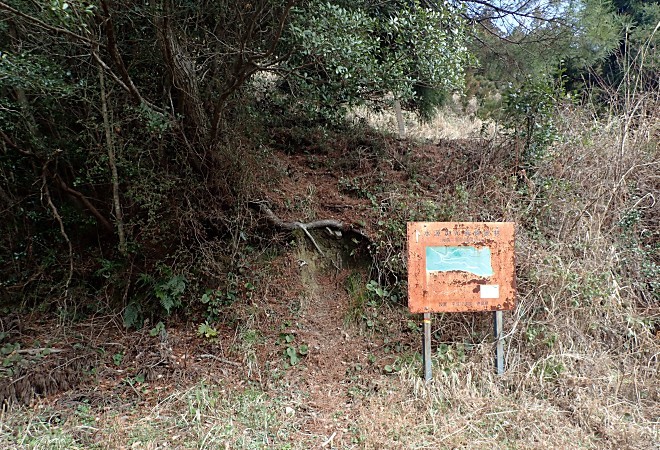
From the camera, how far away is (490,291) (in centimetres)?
375

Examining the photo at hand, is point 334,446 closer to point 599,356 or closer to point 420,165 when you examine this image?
point 599,356

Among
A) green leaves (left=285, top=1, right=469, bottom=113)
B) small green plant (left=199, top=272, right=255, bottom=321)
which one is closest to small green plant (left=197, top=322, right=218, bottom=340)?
small green plant (left=199, top=272, right=255, bottom=321)

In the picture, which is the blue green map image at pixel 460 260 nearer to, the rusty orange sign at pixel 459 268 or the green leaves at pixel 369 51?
the rusty orange sign at pixel 459 268

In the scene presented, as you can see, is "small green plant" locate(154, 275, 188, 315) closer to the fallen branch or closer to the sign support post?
the fallen branch

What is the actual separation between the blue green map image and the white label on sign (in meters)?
0.09

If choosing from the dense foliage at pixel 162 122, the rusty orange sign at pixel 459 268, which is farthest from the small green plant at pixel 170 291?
the rusty orange sign at pixel 459 268

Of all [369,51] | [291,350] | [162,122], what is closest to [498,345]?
[291,350]

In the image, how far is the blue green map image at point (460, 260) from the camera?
3730 mm

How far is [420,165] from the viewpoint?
6.11 m

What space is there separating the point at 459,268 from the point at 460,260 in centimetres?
7

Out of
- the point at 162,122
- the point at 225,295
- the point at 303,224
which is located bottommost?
the point at 225,295

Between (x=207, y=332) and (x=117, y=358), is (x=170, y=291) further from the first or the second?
(x=117, y=358)

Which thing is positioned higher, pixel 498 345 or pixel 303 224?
pixel 303 224

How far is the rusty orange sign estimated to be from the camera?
12.1ft
